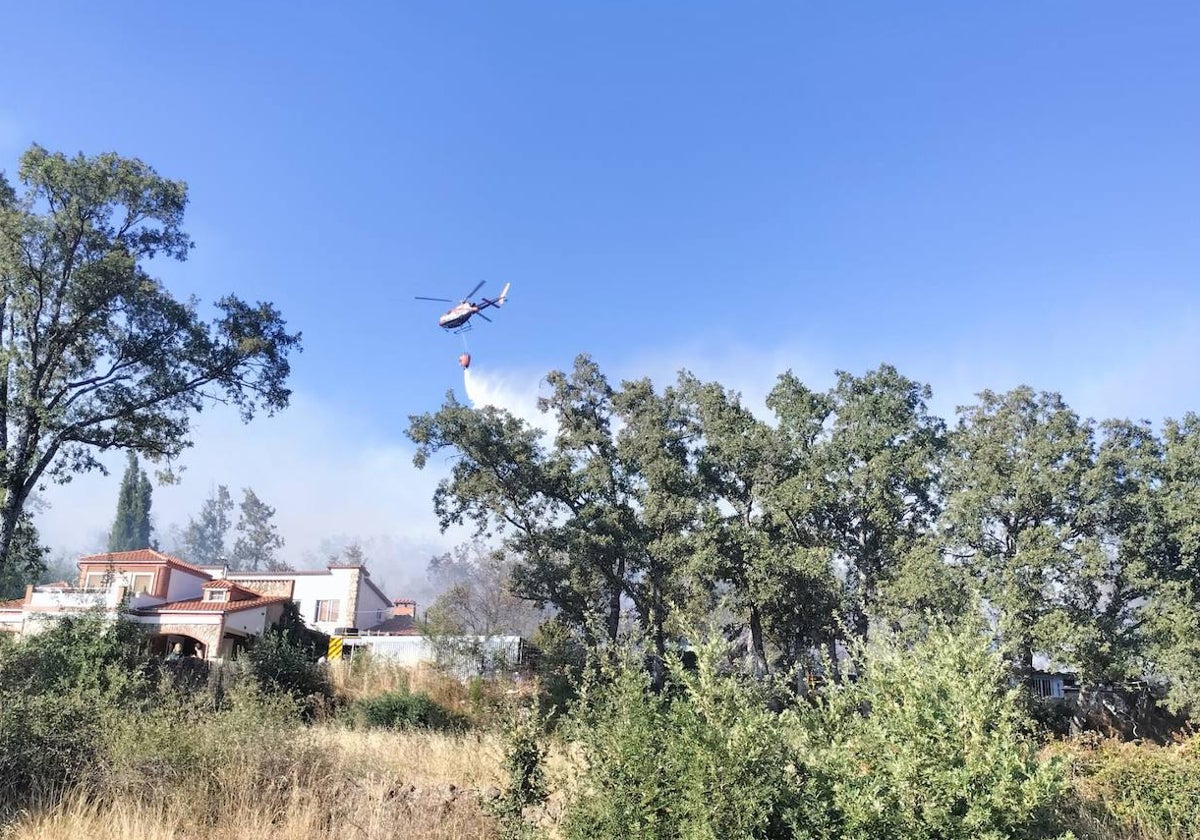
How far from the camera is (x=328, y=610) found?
4734 centimetres

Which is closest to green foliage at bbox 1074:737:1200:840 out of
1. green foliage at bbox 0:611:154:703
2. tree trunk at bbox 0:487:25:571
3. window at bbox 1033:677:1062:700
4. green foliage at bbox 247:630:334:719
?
green foliage at bbox 0:611:154:703

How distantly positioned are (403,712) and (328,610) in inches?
1246

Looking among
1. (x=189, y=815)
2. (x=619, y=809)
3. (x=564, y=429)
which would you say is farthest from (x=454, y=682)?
(x=619, y=809)

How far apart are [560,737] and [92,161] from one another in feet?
57.3

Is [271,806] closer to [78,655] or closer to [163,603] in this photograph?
[78,655]

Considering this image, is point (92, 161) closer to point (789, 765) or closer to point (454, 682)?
point (454, 682)

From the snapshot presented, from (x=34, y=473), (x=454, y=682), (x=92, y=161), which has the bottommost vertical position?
(x=454, y=682)

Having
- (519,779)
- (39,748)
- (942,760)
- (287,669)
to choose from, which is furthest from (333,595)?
(942,760)

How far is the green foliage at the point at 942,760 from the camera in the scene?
14.5 feet

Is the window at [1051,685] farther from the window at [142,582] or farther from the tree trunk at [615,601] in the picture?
the window at [142,582]

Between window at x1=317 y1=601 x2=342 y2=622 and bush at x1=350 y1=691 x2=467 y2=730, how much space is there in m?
29.6

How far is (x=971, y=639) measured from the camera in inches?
211

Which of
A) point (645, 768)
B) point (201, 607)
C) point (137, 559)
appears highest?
point (137, 559)

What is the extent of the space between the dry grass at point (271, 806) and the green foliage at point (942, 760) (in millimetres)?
3115
